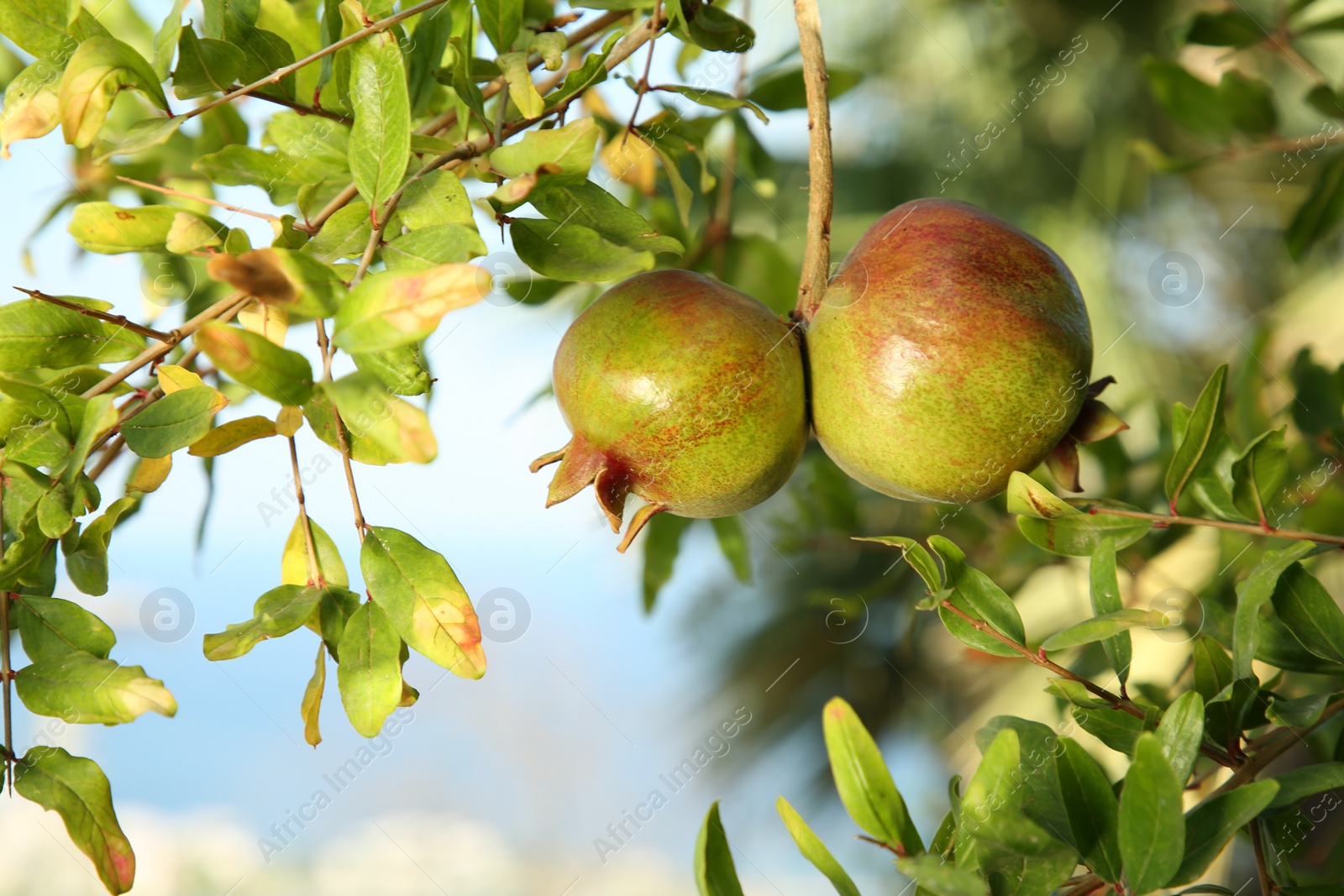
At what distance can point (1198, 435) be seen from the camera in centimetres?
54

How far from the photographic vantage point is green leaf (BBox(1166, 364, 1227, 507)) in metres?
0.53

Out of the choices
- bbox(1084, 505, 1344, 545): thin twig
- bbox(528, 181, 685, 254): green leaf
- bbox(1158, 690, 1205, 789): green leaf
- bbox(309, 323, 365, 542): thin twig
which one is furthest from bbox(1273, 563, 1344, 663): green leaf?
bbox(309, 323, 365, 542): thin twig

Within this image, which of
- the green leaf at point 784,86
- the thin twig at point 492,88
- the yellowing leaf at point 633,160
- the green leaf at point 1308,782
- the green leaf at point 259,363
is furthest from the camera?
the green leaf at point 784,86

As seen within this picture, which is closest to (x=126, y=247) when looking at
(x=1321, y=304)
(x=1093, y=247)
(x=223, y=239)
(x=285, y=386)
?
(x=223, y=239)

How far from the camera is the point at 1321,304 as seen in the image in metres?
2.58

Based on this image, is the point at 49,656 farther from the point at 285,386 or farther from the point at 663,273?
the point at 663,273

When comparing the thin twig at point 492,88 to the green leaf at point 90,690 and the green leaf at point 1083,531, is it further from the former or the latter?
the green leaf at point 1083,531

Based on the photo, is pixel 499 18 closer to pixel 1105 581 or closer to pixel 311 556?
pixel 311 556

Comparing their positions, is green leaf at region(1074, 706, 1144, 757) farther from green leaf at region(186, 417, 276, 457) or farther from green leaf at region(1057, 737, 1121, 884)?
green leaf at region(186, 417, 276, 457)

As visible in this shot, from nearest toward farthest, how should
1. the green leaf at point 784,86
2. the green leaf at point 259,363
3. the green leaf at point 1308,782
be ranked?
the green leaf at point 259,363, the green leaf at point 1308,782, the green leaf at point 784,86

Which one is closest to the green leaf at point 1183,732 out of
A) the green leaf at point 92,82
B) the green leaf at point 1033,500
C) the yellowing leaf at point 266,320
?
the green leaf at point 1033,500

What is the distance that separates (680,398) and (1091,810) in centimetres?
27

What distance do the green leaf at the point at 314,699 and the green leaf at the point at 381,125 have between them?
0.23 m

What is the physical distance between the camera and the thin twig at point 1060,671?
1.53 feet
